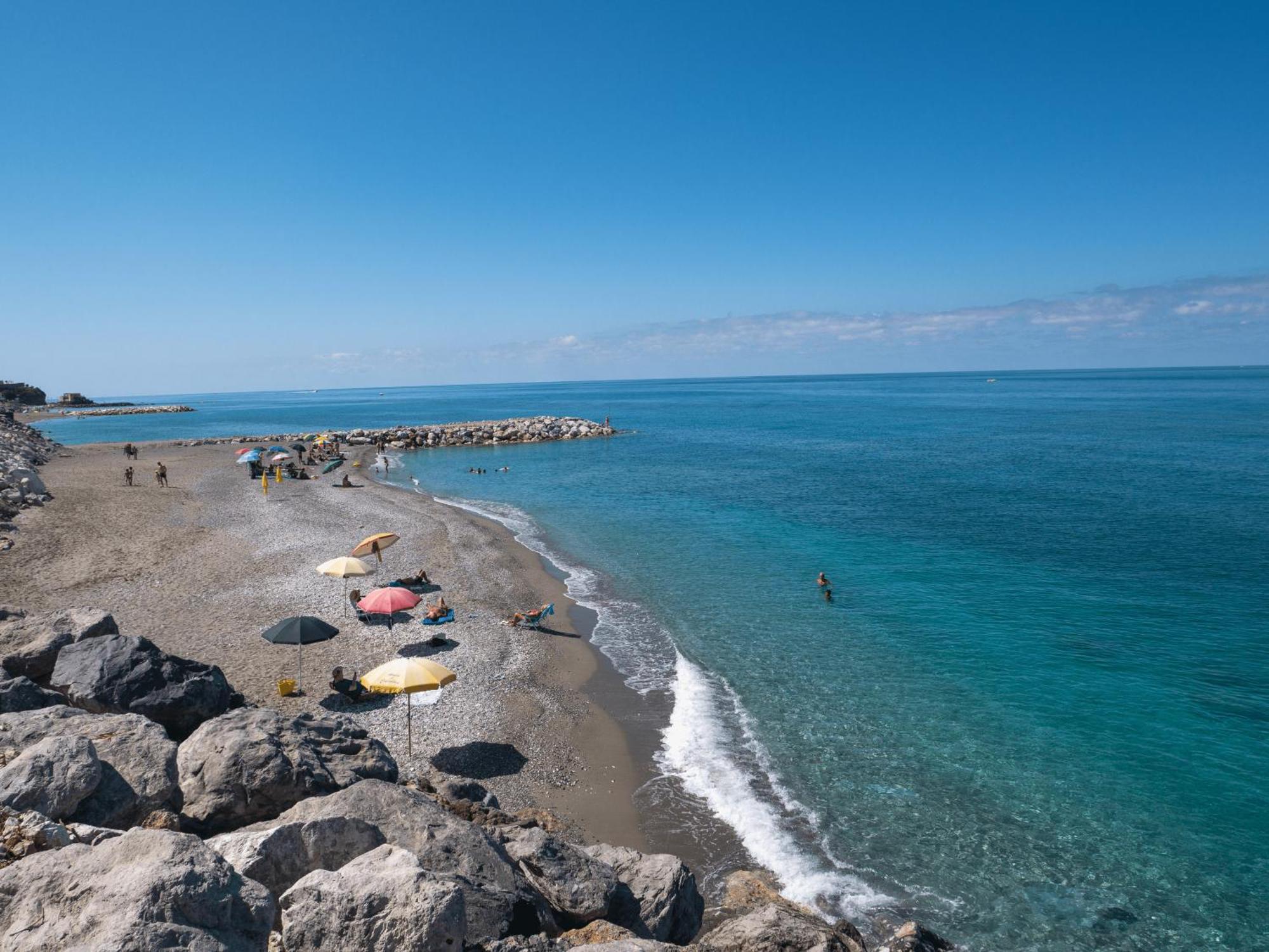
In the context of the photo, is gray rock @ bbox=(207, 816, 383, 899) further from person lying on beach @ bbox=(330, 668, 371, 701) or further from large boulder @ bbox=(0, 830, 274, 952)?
person lying on beach @ bbox=(330, 668, 371, 701)

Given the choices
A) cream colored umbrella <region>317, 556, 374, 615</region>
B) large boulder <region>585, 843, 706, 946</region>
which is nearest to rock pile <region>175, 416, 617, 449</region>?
cream colored umbrella <region>317, 556, 374, 615</region>

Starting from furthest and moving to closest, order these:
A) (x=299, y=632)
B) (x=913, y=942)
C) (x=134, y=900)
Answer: (x=299, y=632) → (x=913, y=942) → (x=134, y=900)

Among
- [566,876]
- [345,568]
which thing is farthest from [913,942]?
[345,568]

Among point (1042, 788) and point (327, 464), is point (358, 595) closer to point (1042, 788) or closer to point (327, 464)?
point (1042, 788)

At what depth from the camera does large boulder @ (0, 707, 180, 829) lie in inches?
372

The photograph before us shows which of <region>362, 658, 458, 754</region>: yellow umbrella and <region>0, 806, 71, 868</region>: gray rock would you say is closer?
<region>0, 806, 71, 868</region>: gray rock

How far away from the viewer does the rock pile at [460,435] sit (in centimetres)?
9106

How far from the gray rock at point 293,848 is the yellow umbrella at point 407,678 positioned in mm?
7491

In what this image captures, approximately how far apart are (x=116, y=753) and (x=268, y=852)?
4328 millimetres

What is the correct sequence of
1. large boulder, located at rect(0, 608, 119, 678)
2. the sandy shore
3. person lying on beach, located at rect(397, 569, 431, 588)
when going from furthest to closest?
person lying on beach, located at rect(397, 569, 431, 588), the sandy shore, large boulder, located at rect(0, 608, 119, 678)

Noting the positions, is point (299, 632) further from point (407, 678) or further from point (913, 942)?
point (913, 942)

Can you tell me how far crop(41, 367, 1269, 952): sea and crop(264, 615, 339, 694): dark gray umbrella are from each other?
9523 millimetres

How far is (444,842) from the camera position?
9.37m

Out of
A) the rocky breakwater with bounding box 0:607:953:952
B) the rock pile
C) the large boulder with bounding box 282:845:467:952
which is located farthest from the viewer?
the rock pile
